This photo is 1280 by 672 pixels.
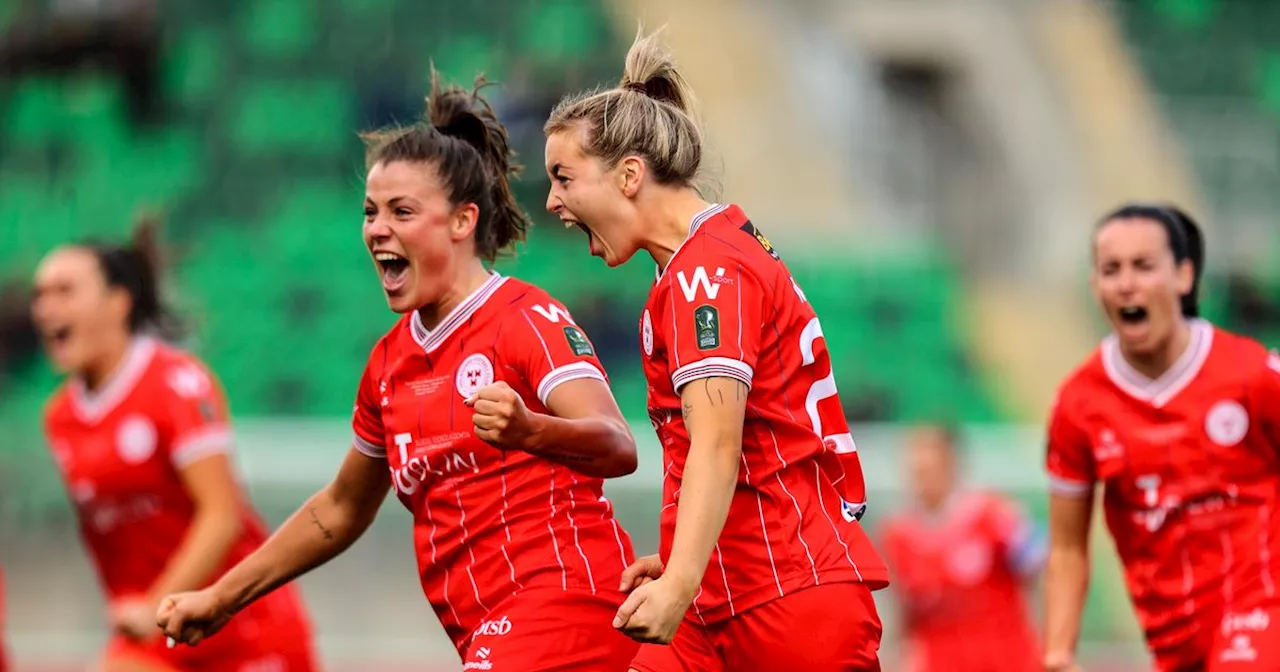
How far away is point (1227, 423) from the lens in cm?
516

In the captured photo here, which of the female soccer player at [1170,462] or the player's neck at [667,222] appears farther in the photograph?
the female soccer player at [1170,462]

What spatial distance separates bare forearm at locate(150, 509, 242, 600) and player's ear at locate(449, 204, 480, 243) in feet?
6.13

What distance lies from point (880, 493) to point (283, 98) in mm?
6865

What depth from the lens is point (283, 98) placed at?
615 inches

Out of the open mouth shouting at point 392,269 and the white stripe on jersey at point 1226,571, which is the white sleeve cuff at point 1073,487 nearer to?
the white stripe on jersey at point 1226,571

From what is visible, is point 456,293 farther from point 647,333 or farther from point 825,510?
point 825,510

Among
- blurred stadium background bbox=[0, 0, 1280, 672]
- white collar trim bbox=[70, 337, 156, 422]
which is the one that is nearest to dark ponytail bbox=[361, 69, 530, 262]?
white collar trim bbox=[70, 337, 156, 422]

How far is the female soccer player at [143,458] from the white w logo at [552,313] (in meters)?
2.01

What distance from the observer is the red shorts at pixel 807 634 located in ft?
12.5

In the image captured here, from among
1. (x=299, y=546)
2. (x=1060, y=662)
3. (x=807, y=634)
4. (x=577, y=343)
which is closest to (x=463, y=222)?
(x=577, y=343)

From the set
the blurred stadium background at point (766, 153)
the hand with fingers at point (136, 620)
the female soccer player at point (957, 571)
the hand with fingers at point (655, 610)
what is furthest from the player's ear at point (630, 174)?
the blurred stadium background at point (766, 153)

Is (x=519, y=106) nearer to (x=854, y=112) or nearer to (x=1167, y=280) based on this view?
(x=854, y=112)

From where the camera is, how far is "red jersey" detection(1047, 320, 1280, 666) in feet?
16.8

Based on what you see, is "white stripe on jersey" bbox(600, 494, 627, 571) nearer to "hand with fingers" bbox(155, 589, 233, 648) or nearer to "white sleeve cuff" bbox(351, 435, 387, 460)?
"white sleeve cuff" bbox(351, 435, 387, 460)
